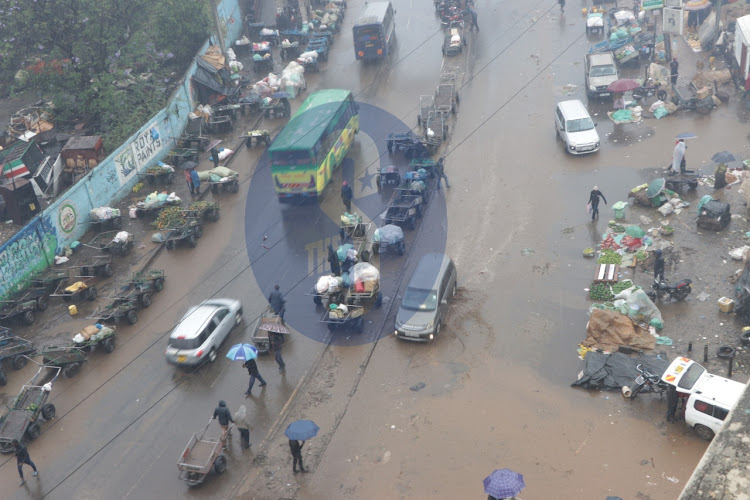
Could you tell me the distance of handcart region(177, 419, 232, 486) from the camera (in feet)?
54.6

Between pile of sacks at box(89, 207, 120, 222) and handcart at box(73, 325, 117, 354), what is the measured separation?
734cm

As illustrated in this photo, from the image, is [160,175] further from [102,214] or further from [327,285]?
[327,285]

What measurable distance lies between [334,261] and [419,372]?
216 inches

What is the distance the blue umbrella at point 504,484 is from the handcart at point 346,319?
8.53m

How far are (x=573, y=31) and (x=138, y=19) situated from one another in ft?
82.7

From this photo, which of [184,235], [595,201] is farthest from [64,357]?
[595,201]

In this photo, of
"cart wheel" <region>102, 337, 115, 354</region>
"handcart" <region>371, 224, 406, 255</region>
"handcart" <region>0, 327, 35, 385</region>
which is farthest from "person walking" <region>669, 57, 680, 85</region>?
"handcart" <region>0, 327, 35, 385</region>

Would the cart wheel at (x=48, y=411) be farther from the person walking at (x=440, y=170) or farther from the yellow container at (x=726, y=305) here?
the yellow container at (x=726, y=305)

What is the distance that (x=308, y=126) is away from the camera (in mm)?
28672

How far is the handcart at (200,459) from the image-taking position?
16.6 metres

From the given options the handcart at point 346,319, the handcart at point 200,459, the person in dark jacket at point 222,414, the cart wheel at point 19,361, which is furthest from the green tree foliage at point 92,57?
the handcart at point 200,459

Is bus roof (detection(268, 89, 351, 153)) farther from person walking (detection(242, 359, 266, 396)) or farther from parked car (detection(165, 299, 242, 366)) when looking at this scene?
person walking (detection(242, 359, 266, 396))

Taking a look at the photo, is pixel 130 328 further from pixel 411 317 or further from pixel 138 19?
pixel 138 19

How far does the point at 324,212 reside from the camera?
2856 cm
